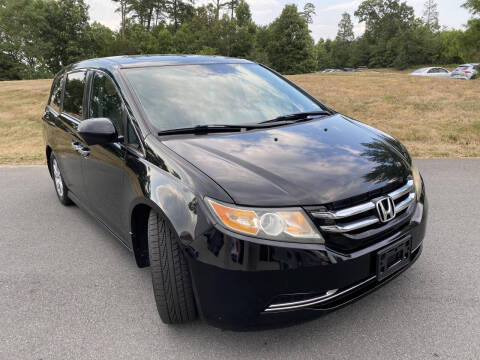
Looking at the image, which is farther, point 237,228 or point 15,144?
point 15,144

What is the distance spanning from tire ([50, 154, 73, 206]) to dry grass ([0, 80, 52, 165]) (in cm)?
300

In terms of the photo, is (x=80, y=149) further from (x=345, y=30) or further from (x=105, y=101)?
(x=345, y=30)

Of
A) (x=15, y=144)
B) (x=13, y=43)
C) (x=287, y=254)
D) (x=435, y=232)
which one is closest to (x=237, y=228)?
(x=287, y=254)

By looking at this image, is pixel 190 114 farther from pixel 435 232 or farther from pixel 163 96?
pixel 435 232

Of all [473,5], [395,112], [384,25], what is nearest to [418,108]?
[395,112]

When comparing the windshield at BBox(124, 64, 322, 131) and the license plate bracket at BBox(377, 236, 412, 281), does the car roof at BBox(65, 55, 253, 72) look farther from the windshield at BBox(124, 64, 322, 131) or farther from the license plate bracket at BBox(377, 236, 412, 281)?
the license plate bracket at BBox(377, 236, 412, 281)

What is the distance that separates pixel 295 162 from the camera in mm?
2361

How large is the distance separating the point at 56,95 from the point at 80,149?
58.4 inches

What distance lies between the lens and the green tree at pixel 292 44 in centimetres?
4541

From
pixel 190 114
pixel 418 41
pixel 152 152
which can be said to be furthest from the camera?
pixel 418 41

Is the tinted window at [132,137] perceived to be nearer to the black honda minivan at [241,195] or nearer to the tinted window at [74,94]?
the black honda minivan at [241,195]

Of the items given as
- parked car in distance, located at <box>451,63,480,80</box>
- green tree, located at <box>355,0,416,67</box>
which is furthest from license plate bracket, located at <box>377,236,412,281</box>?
green tree, located at <box>355,0,416,67</box>

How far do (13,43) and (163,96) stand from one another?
155 feet

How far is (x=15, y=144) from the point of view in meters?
10.2
